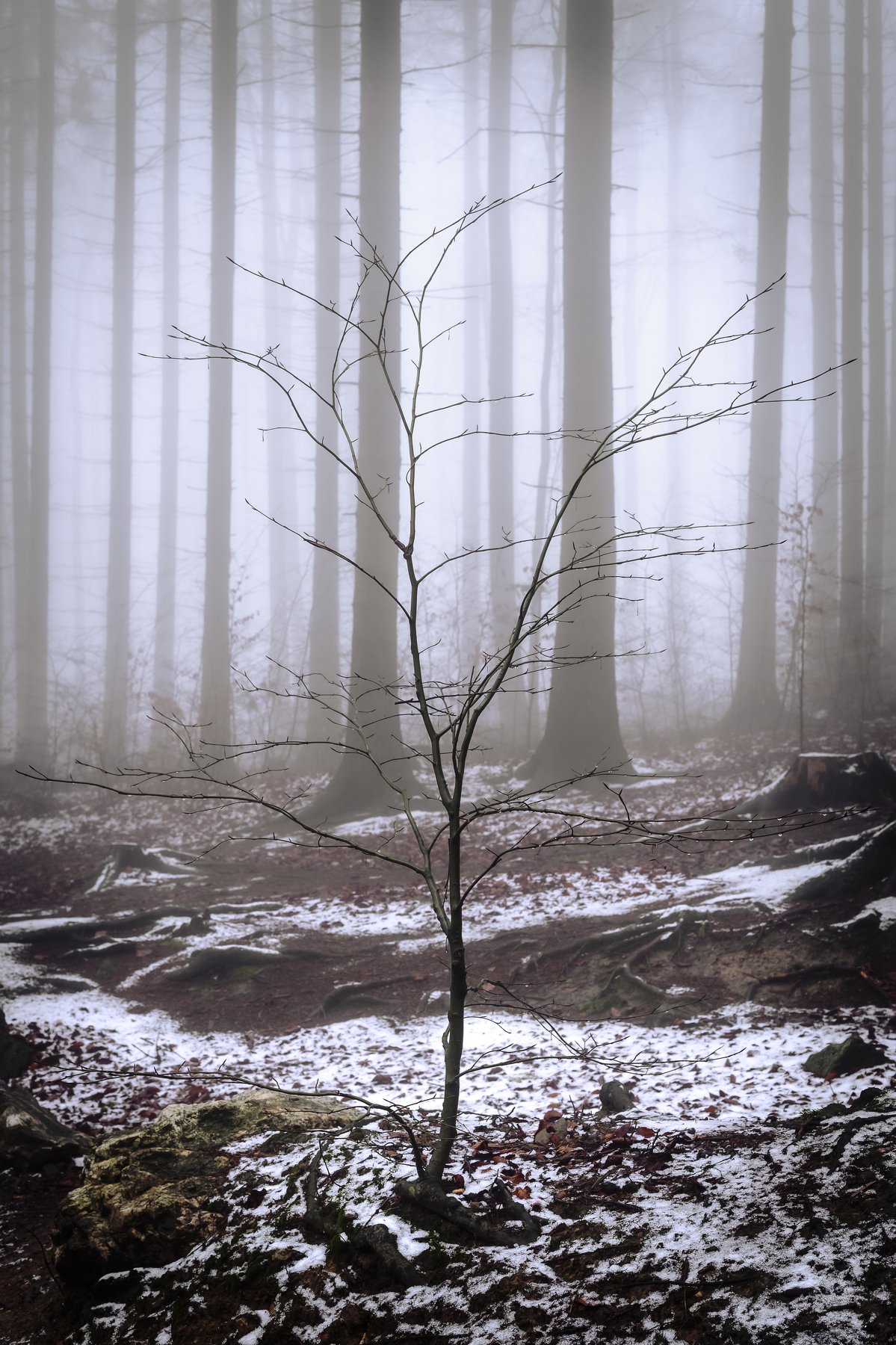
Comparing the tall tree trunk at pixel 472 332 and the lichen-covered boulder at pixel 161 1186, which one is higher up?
the tall tree trunk at pixel 472 332

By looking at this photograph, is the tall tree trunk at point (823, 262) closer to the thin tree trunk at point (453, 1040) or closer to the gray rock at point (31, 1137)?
the thin tree trunk at point (453, 1040)

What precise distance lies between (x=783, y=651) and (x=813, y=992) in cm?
952

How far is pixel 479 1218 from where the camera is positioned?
227 cm

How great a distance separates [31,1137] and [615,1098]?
2476mm

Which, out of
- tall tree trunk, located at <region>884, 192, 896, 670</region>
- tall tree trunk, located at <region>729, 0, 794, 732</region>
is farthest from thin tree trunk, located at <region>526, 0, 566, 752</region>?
tall tree trunk, located at <region>884, 192, 896, 670</region>

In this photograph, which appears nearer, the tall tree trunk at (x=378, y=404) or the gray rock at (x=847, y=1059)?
the gray rock at (x=847, y=1059)

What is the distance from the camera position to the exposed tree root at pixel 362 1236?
2.14 meters

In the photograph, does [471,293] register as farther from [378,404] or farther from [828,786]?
[828,786]

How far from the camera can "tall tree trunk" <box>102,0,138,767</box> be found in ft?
50.7

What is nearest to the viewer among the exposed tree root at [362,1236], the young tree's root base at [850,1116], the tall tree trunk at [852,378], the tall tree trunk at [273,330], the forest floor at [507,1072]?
the forest floor at [507,1072]

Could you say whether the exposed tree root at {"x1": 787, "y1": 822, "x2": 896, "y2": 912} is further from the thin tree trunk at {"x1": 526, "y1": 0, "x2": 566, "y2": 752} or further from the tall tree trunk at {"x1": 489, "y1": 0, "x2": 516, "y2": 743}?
the tall tree trunk at {"x1": 489, "y1": 0, "x2": 516, "y2": 743}

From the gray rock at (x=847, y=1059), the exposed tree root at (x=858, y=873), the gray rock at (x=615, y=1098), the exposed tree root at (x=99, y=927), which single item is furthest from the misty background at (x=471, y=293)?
the gray rock at (x=615, y=1098)

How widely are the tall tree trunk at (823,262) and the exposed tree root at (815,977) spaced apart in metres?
11.7

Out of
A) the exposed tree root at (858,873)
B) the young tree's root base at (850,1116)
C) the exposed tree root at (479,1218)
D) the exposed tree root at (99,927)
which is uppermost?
the exposed tree root at (858,873)
